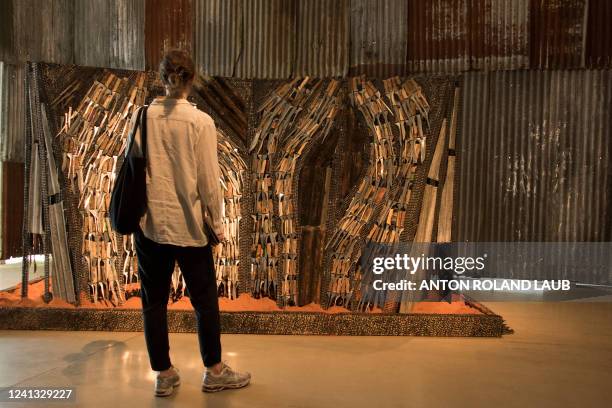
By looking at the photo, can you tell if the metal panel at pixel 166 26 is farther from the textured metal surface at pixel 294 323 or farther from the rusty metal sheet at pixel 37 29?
the textured metal surface at pixel 294 323

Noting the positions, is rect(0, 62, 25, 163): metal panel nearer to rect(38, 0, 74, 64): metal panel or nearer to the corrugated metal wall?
the corrugated metal wall

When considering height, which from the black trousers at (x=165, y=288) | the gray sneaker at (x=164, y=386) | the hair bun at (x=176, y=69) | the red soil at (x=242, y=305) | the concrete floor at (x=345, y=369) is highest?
the hair bun at (x=176, y=69)

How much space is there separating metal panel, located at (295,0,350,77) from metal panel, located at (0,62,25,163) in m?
3.13

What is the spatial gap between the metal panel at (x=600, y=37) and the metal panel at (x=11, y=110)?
5.91 m

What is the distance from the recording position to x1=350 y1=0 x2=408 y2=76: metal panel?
611 cm

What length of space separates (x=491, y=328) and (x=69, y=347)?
2752mm

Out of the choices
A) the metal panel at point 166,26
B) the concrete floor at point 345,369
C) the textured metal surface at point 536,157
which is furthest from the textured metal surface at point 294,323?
the metal panel at point 166,26

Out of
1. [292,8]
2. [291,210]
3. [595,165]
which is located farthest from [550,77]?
[291,210]

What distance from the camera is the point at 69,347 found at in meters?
3.73

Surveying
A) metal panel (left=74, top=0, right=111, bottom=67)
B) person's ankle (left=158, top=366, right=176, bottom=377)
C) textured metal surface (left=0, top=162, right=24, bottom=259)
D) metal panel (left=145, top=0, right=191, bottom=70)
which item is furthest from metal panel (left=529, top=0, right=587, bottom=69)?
textured metal surface (left=0, top=162, right=24, bottom=259)

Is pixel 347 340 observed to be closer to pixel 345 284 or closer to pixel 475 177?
pixel 345 284

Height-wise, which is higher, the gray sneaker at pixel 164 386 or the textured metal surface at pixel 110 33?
the textured metal surface at pixel 110 33

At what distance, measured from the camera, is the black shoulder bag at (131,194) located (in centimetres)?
272

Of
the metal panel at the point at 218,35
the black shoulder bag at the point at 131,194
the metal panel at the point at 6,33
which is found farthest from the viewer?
the metal panel at the point at 6,33
